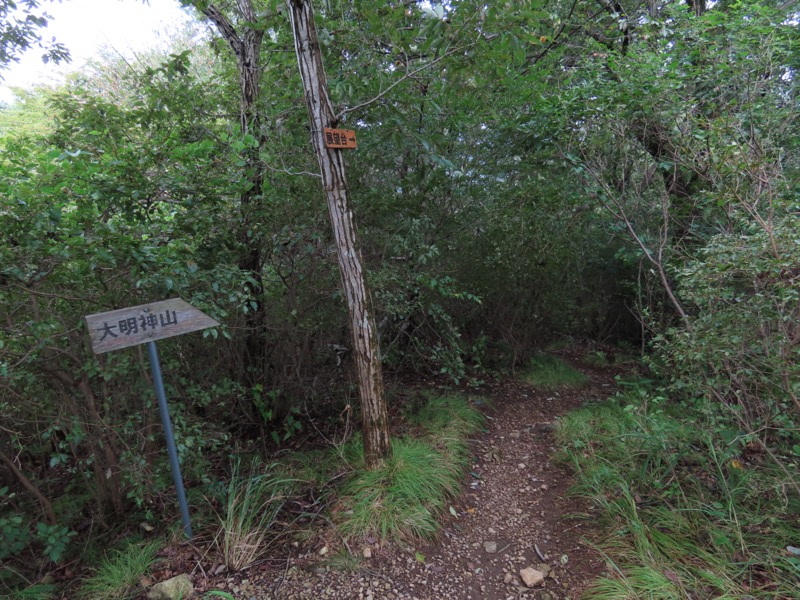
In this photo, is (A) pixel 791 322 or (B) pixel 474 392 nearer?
(A) pixel 791 322

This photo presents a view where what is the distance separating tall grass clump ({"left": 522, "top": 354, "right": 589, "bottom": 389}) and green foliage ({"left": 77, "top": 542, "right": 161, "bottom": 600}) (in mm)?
4317

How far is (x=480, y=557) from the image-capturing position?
8.57 feet

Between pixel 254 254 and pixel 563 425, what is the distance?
132 inches

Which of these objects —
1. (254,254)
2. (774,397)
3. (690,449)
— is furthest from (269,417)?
(774,397)

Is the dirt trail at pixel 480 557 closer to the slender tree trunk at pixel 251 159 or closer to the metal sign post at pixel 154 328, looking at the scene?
the metal sign post at pixel 154 328

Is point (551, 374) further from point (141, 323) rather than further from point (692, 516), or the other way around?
point (141, 323)

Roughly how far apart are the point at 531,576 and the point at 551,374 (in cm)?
322

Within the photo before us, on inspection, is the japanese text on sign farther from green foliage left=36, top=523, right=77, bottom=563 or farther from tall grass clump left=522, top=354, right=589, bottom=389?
tall grass clump left=522, top=354, right=589, bottom=389

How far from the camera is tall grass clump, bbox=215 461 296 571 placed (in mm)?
2408

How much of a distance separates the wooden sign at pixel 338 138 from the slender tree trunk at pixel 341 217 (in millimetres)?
38

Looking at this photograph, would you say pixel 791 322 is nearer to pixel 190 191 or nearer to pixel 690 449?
pixel 690 449

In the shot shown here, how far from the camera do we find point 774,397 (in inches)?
90.4

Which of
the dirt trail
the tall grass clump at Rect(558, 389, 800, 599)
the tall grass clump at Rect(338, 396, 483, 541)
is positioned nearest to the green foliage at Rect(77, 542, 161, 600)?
the dirt trail

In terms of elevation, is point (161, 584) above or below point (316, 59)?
below
